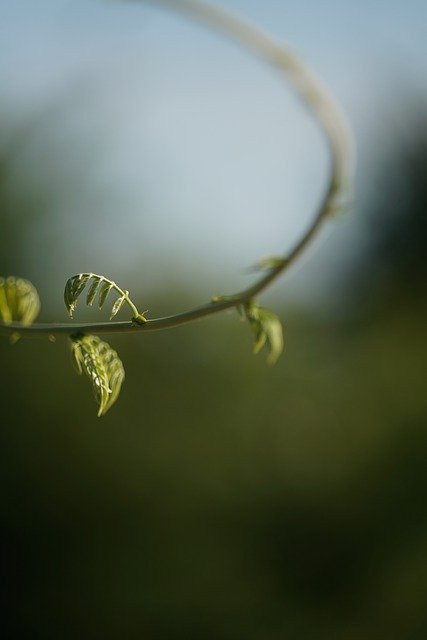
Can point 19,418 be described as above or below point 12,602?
above

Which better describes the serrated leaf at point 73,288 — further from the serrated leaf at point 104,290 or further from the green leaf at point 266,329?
the green leaf at point 266,329

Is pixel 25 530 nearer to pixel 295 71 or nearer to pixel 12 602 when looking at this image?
pixel 12 602

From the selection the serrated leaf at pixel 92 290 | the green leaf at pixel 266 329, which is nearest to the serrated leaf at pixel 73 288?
the serrated leaf at pixel 92 290

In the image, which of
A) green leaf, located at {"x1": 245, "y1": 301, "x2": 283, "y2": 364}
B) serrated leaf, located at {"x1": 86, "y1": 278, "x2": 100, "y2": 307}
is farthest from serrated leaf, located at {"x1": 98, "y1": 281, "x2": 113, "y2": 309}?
green leaf, located at {"x1": 245, "y1": 301, "x2": 283, "y2": 364}

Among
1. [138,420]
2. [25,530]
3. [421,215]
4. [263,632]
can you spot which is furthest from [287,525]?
[421,215]

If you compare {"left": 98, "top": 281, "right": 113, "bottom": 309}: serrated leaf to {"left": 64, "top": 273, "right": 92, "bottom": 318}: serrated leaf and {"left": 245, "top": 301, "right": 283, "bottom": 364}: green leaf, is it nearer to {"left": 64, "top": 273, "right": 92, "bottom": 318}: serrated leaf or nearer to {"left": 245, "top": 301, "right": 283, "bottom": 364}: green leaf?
{"left": 64, "top": 273, "right": 92, "bottom": 318}: serrated leaf

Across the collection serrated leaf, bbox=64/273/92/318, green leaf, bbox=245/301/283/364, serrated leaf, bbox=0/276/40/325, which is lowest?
serrated leaf, bbox=0/276/40/325
